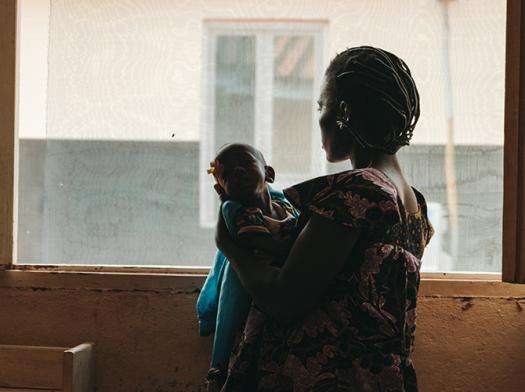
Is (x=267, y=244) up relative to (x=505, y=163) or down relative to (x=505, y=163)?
down

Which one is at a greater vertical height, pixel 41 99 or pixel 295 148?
pixel 41 99

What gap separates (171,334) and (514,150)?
3.70 feet

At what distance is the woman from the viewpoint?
1.15 meters

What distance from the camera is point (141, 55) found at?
1.94m

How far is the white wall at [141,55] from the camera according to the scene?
1.90 meters

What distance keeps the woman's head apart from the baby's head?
0.18 meters

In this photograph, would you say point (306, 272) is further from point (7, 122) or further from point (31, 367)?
point (7, 122)

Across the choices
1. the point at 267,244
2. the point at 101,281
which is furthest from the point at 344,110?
the point at 101,281

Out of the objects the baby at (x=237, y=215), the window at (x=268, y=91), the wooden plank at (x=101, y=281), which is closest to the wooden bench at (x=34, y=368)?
the wooden plank at (x=101, y=281)

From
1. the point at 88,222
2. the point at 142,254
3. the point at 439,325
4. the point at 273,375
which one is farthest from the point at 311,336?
the point at 88,222

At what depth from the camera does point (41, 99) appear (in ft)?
6.38

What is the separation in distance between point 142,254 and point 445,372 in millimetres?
977

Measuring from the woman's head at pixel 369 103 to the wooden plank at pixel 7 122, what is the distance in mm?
1072

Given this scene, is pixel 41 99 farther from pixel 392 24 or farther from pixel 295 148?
pixel 392 24
